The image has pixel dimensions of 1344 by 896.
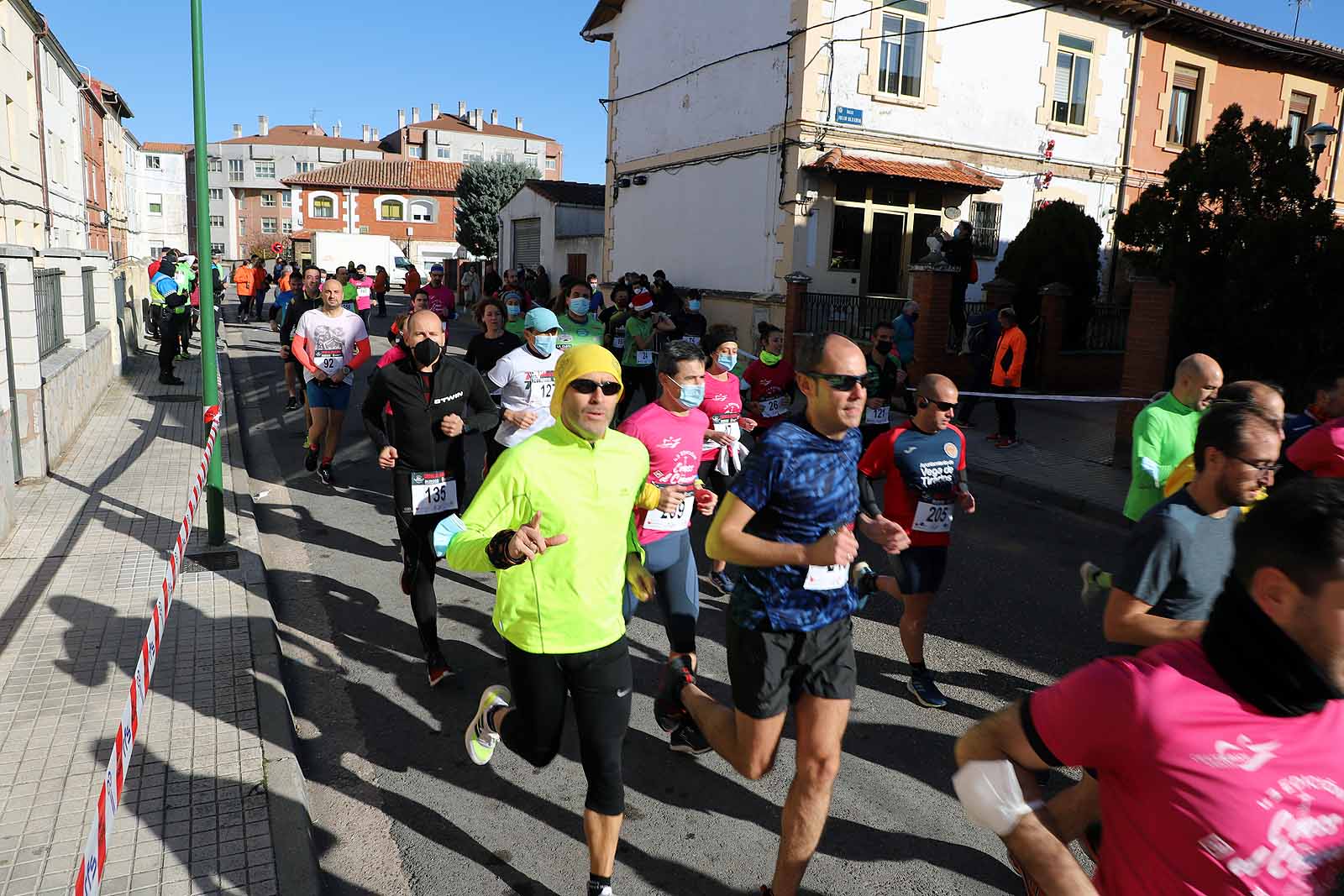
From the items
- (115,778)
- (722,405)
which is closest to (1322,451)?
(722,405)

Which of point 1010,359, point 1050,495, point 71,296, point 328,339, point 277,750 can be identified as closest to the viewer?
point 277,750

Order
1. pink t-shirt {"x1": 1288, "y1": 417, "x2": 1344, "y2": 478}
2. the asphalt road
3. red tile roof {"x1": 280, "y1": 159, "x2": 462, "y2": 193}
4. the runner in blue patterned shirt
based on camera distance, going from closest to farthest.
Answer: the runner in blue patterned shirt
the asphalt road
pink t-shirt {"x1": 1288, "y1": 417, "x2": 1344, "y2": 478}
red tile roof {"x1": 280, "y1": 159, "x2": 462, "y2": 193}

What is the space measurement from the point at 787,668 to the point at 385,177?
231ft

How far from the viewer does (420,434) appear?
215 inches

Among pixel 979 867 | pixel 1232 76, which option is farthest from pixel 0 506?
pixel 1232 76

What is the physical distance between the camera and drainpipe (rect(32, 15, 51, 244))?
90.4ft

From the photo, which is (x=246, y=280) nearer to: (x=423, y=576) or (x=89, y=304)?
(x=89, y=304)

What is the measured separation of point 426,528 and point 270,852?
2135 millimetres

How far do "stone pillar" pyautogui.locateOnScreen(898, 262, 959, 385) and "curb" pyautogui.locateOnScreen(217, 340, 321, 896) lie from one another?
1162 centimetres

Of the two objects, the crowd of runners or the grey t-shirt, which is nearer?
the crowd of runners

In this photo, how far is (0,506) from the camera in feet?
23.1

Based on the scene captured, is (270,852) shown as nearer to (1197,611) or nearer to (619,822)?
(619,822)

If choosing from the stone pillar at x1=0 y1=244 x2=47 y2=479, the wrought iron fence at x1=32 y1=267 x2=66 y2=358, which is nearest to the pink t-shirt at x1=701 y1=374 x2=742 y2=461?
the stone pillar at x1=0 y1=244 x2=47 y2=479

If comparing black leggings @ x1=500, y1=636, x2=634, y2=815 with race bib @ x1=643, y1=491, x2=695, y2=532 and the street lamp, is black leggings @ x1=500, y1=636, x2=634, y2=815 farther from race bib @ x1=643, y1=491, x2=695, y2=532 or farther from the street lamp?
the street lamp
